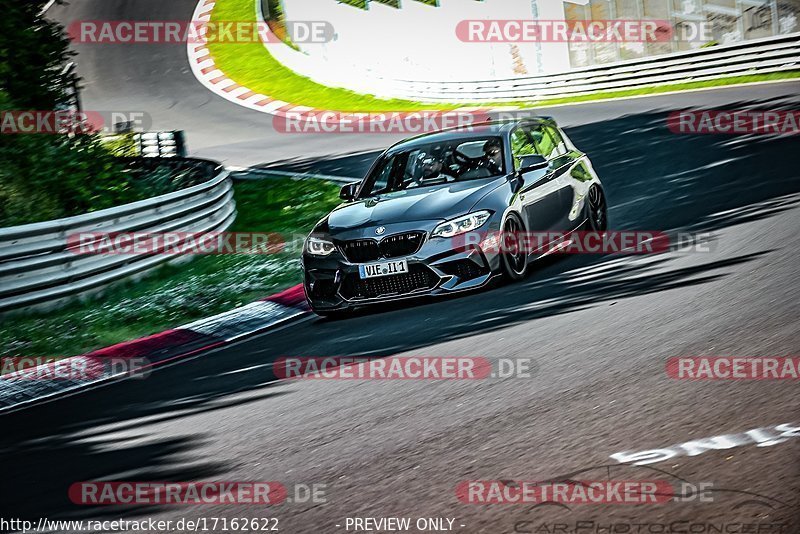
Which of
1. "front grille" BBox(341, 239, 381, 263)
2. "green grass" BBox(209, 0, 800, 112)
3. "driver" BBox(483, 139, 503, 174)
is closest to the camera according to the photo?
"front grille" BBox(341, 239, 381, 263)

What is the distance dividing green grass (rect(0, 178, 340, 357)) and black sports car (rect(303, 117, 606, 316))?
1.94 meters

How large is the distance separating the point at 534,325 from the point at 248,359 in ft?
7.48

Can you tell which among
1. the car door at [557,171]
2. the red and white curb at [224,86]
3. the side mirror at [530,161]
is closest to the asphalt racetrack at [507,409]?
the car door at [557,171]

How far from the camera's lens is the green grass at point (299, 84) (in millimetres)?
27781

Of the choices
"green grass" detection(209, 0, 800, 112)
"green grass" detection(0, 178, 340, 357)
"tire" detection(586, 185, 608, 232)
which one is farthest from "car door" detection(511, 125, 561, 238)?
"green grass" detection(209, 0, 800, 112)

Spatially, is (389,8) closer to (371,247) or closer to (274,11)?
(274,11)

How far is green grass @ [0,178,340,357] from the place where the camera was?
11039 mm

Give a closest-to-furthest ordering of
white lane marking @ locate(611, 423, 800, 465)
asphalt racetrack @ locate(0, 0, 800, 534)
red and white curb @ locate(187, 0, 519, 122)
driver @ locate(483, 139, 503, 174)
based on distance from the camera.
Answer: asphalt racetrack @ locate(0, 0, 800, 534) → white lane marking @ locate(611, 423, 800, 465) → driver @ locate(483, 139, 503, 174) → red and white curb @ locate(187, 0, 519, 122)

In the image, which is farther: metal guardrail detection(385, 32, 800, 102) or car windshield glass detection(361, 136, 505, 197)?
metal guardrail detection(385, 32, 800, 102)

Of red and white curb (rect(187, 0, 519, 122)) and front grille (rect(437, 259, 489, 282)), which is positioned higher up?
red and white curb (rect(187, 0, 519, 122))

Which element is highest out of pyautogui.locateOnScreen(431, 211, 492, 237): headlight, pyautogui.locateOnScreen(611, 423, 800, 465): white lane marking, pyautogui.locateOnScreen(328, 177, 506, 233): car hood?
pyautogui.locateOnScreen(328, 177, 506, 233): car hood

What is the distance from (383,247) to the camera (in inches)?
380

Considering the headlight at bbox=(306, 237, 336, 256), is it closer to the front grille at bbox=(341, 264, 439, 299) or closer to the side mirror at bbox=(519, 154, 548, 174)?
the front grille at bbox=(341, 264, 439, 299)

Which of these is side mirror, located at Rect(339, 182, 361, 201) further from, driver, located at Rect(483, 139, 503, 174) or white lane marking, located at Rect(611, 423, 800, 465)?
white lane marking, located at Rect(611, 423, 800, 465)
